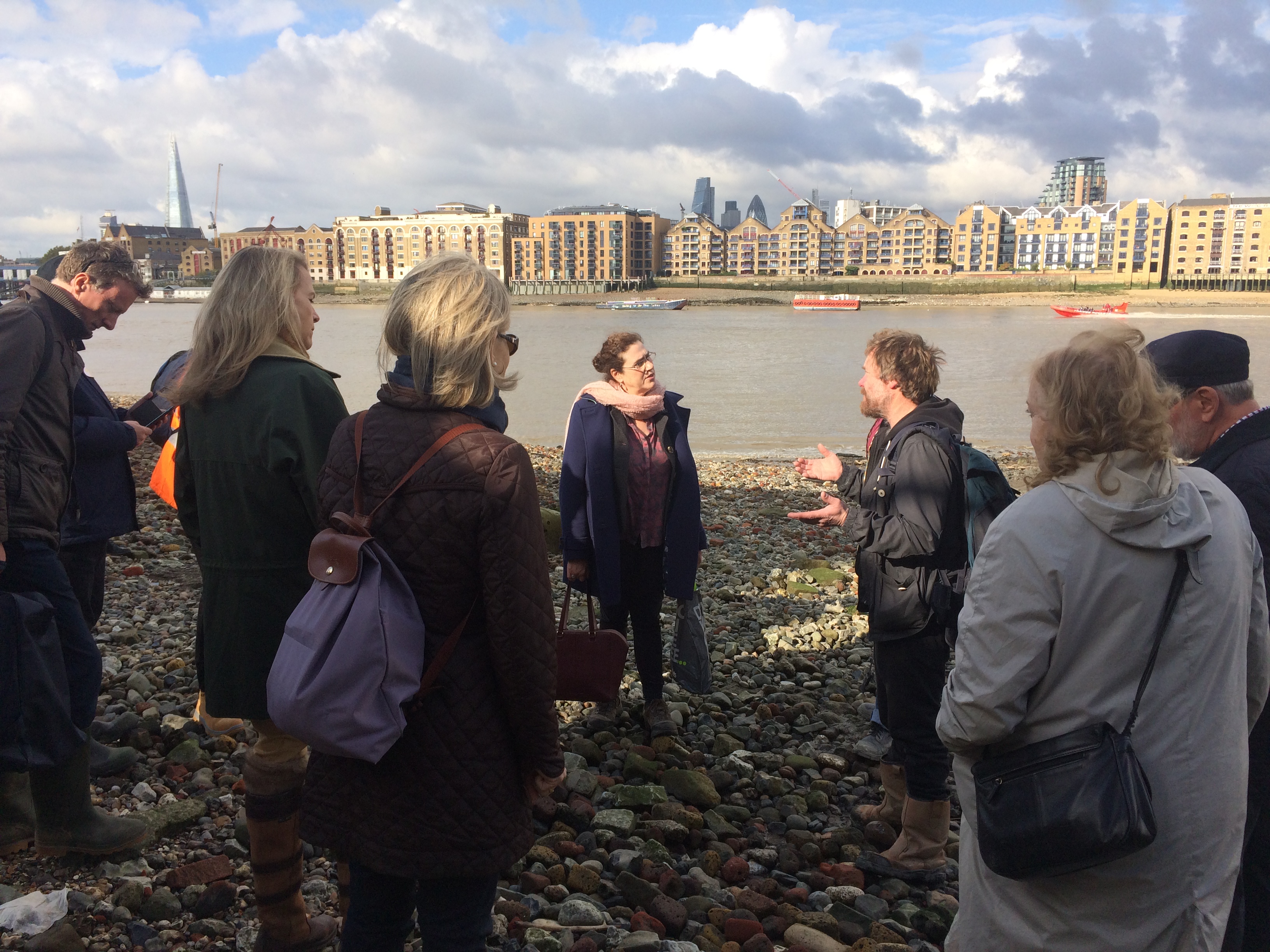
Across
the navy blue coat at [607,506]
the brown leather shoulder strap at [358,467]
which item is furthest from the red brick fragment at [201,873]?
the navy blue coat at [607,506]

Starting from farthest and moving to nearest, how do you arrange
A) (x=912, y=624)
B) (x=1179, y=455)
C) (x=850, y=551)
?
1. (x=850, y=551)
2. (x=912, y=624)
3. (x=1179, y=455)

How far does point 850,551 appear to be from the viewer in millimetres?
8719

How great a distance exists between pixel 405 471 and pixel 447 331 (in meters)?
0.34

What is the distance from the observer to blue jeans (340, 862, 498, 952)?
201 cm

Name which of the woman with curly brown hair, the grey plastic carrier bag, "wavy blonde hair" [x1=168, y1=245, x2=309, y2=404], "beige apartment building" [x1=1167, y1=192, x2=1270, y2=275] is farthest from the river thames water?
"beige apartment building" [x1=1167, y1=192, x2=1270, y2=275]

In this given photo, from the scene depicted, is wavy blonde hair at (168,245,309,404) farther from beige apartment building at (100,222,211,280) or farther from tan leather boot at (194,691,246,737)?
beige apartment building at (100,222,211,280)

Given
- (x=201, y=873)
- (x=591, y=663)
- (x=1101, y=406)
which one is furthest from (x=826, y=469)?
(x=201, y=873)

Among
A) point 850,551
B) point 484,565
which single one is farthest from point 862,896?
point 850,551

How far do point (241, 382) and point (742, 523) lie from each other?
7904 mm

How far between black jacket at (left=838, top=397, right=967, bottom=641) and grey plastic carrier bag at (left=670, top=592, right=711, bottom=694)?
1369 mm

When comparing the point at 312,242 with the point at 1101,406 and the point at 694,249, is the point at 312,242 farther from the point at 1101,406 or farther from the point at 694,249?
the point at 1101,406

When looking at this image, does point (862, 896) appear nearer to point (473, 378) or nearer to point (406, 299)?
point (473, 378)

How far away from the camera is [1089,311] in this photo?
8181 centimetres

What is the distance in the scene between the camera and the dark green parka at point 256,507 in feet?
8.34
